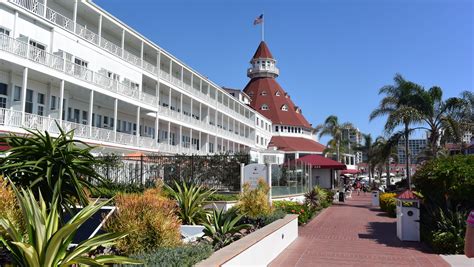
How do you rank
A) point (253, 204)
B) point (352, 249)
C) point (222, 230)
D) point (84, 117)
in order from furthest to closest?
1. point (84, 117)
2. point (253, 204)
3. point (352, 249)
4. point (222, 230)

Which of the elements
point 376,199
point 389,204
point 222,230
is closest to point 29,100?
point 222,230

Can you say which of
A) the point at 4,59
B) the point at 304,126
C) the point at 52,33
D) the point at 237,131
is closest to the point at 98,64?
the point at 52,33

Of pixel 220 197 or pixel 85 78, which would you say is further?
pixel 85 78

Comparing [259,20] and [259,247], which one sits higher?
[259,20]

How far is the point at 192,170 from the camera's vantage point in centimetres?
1858

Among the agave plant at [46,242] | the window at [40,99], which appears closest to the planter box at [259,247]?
the agave plant at [46,242]

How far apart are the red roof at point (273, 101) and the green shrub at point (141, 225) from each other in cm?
7111

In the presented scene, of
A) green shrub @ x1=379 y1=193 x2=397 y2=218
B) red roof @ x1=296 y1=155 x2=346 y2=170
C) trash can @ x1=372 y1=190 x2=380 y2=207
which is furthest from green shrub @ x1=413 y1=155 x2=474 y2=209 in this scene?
red roof @ x1=296 y1=155 x2=346 y2=170

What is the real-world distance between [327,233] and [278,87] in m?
71.1

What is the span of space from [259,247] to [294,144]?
2650 inches

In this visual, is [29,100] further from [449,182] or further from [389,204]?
[449,182]

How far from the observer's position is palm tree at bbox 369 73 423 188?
1002 inches

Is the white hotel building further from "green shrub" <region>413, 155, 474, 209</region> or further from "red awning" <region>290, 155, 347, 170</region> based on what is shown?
"green shrub" <region>413, 155, 474, 209</region>

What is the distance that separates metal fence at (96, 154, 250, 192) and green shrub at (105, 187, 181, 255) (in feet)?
38.0
